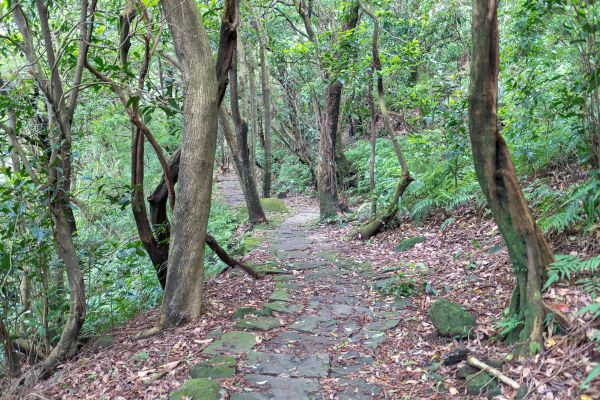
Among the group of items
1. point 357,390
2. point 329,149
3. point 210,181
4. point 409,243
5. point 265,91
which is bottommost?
point 357,390

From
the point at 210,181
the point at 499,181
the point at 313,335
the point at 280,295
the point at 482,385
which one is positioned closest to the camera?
the point at 482,385

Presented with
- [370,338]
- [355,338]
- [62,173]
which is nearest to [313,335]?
[355,338]

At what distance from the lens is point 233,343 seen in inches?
181

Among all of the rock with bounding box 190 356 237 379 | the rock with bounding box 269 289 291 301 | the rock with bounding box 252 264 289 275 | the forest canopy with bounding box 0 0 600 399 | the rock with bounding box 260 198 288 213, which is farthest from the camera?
the rock with bounding box 260 198 288 213

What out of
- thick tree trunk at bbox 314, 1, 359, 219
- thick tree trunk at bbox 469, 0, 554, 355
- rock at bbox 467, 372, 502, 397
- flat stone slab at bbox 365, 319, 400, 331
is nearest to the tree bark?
thick tree trunk at bbox 314, 1, 359, 219

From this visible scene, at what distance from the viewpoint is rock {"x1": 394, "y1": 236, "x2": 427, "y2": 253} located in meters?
7.59

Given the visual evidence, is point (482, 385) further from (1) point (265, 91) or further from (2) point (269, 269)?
(1) point (265, 91)

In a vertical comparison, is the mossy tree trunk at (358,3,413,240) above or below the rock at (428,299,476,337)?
above

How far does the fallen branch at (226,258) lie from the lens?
19.6 ft

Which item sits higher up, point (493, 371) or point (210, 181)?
A: point (210, 181)

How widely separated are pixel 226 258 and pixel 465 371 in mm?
3765

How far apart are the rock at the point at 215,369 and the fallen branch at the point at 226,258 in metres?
1.93

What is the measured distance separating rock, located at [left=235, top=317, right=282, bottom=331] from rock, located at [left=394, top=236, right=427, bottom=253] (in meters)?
3.15

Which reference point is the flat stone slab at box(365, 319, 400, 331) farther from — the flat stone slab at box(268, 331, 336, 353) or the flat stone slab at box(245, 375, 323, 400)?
A: the flat stone slab at box(245, 375, 323, 400)
